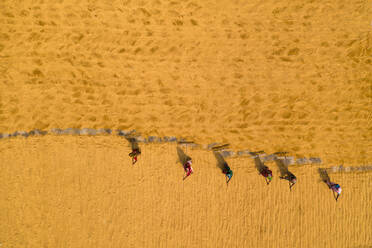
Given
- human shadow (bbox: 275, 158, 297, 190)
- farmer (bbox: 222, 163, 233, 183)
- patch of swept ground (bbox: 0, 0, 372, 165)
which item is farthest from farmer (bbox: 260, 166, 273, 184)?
farmer (bbox: 222, 163, 233, 183)

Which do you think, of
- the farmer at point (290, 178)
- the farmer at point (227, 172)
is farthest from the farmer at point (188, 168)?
the farmer at point (290, 178)

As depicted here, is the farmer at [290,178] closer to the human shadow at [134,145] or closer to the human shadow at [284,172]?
the human shadow at [284,172]

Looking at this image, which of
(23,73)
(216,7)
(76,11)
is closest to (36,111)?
(23,73)

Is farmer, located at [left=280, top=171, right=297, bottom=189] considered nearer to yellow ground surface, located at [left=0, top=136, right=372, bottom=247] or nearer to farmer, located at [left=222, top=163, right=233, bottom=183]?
yellow ground surface, located at [left=0, top=136, right=372, bottom=247]

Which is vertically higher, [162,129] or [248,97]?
[248,97]

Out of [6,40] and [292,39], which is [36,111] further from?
[292,39]

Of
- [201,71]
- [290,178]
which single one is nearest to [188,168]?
[201,71]

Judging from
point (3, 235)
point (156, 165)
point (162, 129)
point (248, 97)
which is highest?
point (248, 97)
